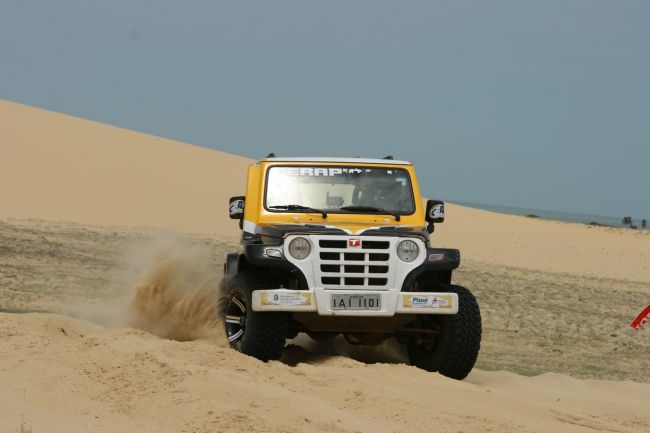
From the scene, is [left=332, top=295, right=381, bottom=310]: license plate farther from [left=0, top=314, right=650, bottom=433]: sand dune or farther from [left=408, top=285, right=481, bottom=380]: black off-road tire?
[left=408, top=285, right=481, bottom=380]: black off-road tire

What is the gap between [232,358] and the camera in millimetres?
9492

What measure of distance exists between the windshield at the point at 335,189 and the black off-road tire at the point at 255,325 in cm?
97

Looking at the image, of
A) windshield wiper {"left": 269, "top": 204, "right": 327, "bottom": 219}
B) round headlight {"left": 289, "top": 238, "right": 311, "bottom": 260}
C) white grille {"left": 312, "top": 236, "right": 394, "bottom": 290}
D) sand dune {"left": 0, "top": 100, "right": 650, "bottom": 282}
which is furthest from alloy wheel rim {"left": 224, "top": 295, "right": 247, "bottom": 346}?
sand dune {"left": 0, "top": 100, "right": 650, "bottom": 282}

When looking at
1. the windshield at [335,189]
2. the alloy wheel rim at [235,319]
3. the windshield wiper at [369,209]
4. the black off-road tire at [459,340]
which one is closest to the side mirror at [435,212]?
the windshield at [335,189]

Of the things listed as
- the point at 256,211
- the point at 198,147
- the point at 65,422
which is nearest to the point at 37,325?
the point at 256,211

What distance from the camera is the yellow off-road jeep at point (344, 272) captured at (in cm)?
1005

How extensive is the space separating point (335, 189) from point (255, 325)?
183 cm

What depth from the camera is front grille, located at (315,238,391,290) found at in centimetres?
1009

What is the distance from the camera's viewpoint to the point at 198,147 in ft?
197

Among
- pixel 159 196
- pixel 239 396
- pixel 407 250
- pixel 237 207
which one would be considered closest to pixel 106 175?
pixel 159 196

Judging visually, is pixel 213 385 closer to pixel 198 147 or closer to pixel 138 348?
pixel 138 348

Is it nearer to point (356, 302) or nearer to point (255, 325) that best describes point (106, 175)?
point (255, 325)

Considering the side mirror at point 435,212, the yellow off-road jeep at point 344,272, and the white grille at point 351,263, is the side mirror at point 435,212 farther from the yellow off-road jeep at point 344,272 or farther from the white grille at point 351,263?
the white grille at point 351,263

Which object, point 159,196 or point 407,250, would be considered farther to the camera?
point 159,196
